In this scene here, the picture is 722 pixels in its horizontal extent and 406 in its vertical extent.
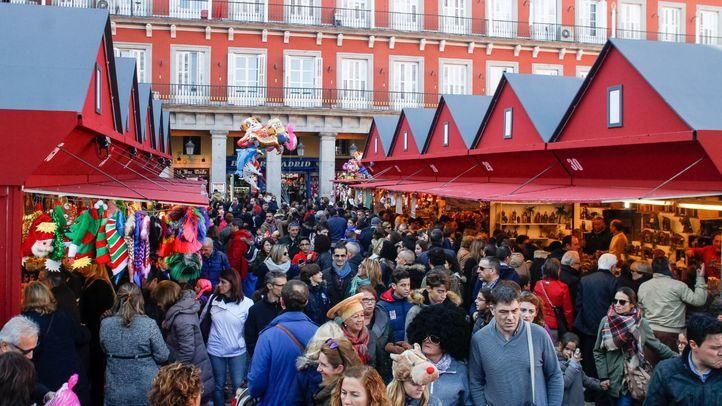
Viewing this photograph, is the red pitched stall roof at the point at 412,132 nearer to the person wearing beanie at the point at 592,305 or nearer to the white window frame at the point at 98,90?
the white window frame at the point at 98,90

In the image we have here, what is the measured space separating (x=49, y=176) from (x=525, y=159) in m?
8.94

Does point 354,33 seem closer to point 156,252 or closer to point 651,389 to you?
point 156,252

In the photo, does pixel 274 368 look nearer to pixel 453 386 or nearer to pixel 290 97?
pixel 453 386

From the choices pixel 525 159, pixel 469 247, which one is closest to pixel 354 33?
pixel 525 159

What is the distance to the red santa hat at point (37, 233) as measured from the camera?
6859 millimetres

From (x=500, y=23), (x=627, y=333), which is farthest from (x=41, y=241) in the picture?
(x=500, y=23)

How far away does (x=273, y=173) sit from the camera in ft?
103

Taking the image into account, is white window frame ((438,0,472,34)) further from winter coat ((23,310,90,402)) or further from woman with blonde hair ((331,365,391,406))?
woman with blonde hair ((331,365,391,406))

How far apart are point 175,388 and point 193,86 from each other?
28.5 meters

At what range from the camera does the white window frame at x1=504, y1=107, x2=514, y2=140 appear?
14195 millimetres

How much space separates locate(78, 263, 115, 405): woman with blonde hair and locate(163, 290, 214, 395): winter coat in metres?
1.01

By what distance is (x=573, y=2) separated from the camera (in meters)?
34.3

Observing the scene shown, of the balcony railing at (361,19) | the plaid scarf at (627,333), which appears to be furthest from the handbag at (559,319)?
the balcony railing at (361,19)

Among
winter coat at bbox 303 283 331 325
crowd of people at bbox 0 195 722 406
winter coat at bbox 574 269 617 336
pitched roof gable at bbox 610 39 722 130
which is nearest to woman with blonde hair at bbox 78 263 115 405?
crowd of people at bbox 0 195 722 406
